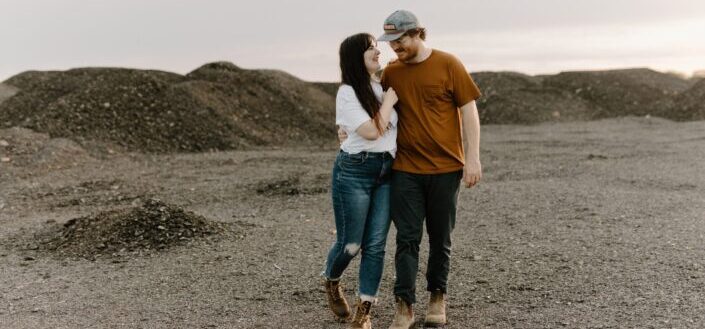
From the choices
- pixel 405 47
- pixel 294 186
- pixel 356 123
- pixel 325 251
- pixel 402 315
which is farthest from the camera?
pixel 294 186

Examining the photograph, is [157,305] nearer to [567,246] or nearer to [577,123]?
[567,246]

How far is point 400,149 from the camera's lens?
174 inches

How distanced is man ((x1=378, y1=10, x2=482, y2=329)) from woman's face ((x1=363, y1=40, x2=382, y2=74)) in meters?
0.11

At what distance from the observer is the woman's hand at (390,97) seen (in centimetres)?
423

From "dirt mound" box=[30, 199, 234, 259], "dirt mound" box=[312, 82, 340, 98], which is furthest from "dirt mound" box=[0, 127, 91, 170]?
"dirt mound" box=[312, 82, 340, 98]

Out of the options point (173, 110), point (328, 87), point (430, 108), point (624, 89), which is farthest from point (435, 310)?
point (624, 89)

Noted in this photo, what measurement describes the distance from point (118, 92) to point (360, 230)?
1672cm

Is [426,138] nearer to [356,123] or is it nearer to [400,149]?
[400,149]

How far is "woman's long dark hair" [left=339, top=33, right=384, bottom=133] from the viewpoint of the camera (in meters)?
4.20

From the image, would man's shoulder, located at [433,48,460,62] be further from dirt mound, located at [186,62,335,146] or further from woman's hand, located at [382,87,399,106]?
dirt mound, located at [186,62,335,146]

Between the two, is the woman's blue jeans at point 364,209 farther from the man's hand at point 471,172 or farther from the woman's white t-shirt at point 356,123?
the man's hand at point 471,172

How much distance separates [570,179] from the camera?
11.5 m

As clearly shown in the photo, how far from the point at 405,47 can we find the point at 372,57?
207mm

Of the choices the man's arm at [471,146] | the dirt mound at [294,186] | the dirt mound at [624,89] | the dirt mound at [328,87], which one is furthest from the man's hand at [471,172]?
the dirt mound at [328,87]
